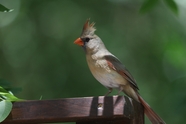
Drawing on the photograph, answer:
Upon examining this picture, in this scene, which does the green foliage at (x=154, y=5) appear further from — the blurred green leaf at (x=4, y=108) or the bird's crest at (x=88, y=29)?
the blurred green leaf at (x=4, y=108)

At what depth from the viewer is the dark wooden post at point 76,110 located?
8.62 feet

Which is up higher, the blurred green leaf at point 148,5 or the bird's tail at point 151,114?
the blurred green leaf at point 148,5

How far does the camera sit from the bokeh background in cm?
579

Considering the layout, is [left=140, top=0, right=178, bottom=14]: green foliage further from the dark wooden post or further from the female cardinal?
the dark wooden post

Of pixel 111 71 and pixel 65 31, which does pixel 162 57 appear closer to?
pixel 65 31

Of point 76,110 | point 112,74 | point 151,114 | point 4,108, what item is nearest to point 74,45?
point 112,74

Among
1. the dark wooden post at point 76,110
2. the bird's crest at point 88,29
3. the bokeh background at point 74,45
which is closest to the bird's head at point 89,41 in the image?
the bird's crest at point 88,29

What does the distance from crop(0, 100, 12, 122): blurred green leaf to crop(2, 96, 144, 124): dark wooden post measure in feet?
0.42

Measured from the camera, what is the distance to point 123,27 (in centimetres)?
672

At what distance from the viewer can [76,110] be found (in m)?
2.68

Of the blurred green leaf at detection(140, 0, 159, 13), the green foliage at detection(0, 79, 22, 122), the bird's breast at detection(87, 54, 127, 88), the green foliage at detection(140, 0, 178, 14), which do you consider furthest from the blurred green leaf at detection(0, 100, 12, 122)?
the blurred green leaf at detection(140, 0, 159, 13)

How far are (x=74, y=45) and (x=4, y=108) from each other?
3.70m

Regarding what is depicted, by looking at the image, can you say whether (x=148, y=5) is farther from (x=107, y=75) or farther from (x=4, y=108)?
(x=4, y=108)

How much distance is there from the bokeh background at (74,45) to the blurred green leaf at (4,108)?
2.96m
